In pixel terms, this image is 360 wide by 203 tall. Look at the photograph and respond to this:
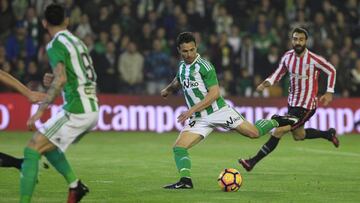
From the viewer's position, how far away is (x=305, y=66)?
523 inches

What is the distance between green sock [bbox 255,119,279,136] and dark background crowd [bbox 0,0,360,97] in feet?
32.7

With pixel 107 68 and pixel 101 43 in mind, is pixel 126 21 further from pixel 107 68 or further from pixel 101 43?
pixel 107 68

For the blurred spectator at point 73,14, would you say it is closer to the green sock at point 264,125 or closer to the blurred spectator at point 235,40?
the blurred spectator at point 235,40

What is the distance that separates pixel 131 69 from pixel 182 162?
11.6 metres

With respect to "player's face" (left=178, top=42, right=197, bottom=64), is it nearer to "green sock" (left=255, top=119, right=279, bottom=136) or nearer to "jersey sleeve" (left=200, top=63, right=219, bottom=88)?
"jersey sleeve" (left=200, top=63, right=219, bottom=88)

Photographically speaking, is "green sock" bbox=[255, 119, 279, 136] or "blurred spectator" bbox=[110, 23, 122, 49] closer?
"green sock" bbox=[255, 119, 279, 136]

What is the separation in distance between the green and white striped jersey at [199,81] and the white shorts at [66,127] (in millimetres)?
2669

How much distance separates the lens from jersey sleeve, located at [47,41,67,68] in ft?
27.6

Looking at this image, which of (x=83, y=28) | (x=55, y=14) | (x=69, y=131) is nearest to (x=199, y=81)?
(x=69, y=131)

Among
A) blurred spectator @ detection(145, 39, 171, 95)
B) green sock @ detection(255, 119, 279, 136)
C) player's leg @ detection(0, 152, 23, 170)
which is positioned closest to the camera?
player's leg @ detection(0, 152, 23, 170)

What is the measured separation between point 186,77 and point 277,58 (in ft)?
39.1

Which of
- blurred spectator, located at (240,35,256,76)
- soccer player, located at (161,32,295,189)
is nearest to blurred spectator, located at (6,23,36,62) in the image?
blurred spectator, located at (240,35,256,76)

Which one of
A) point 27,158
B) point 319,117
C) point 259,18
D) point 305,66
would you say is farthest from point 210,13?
point 27,158

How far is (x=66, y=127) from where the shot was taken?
852 centimetres
